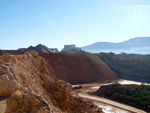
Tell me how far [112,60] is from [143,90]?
29630mm

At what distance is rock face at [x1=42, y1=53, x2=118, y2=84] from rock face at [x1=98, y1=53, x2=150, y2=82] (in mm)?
5792

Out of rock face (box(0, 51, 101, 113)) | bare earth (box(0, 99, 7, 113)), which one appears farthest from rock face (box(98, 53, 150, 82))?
bare earth (box(0, 99, 7, 113))

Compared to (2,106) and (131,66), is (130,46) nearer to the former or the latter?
(131,66)

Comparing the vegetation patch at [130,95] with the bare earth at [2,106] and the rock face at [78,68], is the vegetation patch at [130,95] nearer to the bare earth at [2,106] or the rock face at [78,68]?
the rock face at [78,68]

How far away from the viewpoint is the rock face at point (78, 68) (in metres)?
39.6

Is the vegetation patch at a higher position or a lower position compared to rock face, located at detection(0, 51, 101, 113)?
lower

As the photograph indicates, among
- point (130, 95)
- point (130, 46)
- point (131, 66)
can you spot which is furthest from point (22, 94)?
point (130, 46)

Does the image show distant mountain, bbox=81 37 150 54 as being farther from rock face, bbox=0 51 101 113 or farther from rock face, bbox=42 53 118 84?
rock face, bbox=0 51 101 113

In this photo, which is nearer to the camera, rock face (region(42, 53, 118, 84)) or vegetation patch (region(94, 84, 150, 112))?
vegetation patch (region(94, 84, 150, 112))

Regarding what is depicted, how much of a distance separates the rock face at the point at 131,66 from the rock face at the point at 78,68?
579 centimetres

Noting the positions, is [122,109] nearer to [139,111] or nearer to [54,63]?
[139,111]

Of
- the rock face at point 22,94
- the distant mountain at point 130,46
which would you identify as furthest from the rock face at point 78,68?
the distant mountain at point 130,46

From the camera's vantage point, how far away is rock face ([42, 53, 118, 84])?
39625 mm

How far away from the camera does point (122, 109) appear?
67.6ft
